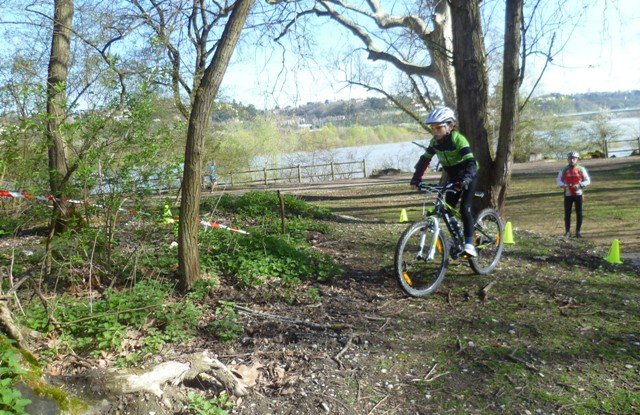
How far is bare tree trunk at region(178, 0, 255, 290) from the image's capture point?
504 cm

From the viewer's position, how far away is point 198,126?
504 cm

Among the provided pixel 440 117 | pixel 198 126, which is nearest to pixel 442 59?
pixel 440 117

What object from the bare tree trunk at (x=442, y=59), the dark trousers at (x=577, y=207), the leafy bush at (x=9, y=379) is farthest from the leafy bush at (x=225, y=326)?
the bare tree trunk at (x=442, y=59)

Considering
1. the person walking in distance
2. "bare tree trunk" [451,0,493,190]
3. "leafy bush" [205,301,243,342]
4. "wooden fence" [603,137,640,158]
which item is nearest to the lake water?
"wooden fence" [603,137,640,158]

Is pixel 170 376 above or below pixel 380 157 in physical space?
below

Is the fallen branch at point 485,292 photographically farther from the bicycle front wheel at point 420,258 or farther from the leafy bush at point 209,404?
the leafy bush at point 209,404

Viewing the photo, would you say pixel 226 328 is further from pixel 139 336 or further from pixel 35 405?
pixel 35 405

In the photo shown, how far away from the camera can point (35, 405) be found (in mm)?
3027

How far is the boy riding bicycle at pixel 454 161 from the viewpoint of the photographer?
5852mm

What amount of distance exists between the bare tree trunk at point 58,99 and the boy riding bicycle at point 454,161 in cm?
370

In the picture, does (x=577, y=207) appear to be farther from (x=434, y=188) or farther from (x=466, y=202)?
(x=434, y=188)

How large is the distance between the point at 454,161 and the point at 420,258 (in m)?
1.20

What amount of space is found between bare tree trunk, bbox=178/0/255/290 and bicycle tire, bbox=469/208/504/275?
3306 mm

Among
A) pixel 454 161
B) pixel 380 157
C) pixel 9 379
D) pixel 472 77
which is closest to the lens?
pixel 9 379
